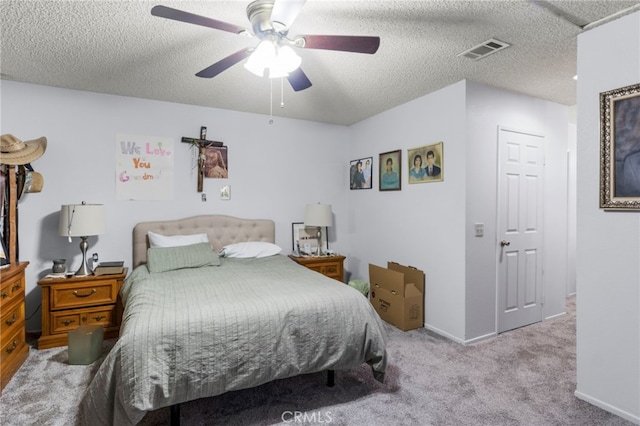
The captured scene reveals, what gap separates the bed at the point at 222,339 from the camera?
67.1 inches

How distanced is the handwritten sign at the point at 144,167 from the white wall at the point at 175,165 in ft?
0.22

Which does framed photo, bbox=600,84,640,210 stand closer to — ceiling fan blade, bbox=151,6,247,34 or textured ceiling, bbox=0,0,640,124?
textured ceiling, bbox=0,0,640,124

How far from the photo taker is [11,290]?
8.61 ft

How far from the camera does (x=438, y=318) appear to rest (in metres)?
3.49

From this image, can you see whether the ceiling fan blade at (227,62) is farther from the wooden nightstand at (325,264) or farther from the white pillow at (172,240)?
the wooden nightstand at (325,264)

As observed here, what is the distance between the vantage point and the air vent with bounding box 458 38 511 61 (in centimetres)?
244

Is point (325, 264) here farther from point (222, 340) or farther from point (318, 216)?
point (222, 340)

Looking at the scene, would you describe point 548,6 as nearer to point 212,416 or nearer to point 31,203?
point 212,416

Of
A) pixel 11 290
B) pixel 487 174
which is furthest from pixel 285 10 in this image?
pixel 11 290

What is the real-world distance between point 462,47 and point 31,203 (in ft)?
13.6

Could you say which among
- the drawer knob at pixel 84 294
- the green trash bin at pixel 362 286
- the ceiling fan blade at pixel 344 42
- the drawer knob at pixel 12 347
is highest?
the ceiling fan blade at pixel 344 42

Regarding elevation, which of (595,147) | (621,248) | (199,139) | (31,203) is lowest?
(621,248)

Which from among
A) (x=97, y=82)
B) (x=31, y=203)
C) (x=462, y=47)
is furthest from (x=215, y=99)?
(x=462, y=47)

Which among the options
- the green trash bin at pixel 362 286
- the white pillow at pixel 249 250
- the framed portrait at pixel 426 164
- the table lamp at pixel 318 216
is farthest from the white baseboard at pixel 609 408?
the white pillow at pixel 249 250
